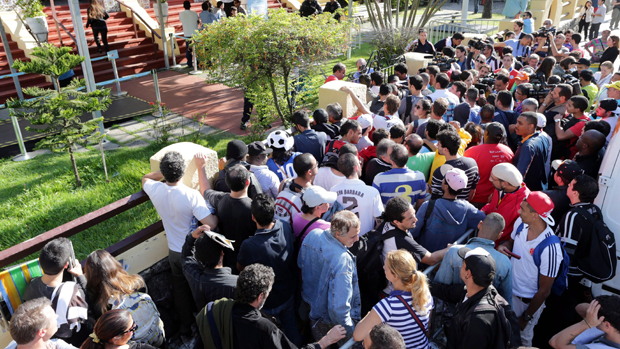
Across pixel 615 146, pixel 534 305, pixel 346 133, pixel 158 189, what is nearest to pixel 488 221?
pixel 534 305

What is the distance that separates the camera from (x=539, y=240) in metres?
3.70

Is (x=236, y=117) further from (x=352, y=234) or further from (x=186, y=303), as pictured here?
(x=352, y=234)

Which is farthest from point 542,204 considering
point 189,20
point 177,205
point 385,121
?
point 189,20

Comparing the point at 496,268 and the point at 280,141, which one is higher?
the point at 280,141

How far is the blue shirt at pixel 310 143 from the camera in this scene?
5602mm

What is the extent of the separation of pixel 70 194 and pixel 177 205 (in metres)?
3.73

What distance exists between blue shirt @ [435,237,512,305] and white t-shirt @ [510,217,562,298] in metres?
0.43

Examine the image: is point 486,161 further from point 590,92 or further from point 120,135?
point 120,135

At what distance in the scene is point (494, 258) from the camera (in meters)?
3.45

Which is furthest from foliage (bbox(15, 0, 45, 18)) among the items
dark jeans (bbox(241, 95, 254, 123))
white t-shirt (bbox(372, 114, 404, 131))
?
white t-shirt (bbox(372, 114, 404, 131))

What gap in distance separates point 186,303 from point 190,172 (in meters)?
1.44

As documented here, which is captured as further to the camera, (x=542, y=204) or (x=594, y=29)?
(x=594, y=29)

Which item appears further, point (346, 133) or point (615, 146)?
point (346, 133)

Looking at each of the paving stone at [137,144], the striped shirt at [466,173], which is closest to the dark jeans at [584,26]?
the striped shirt at [466,173]
